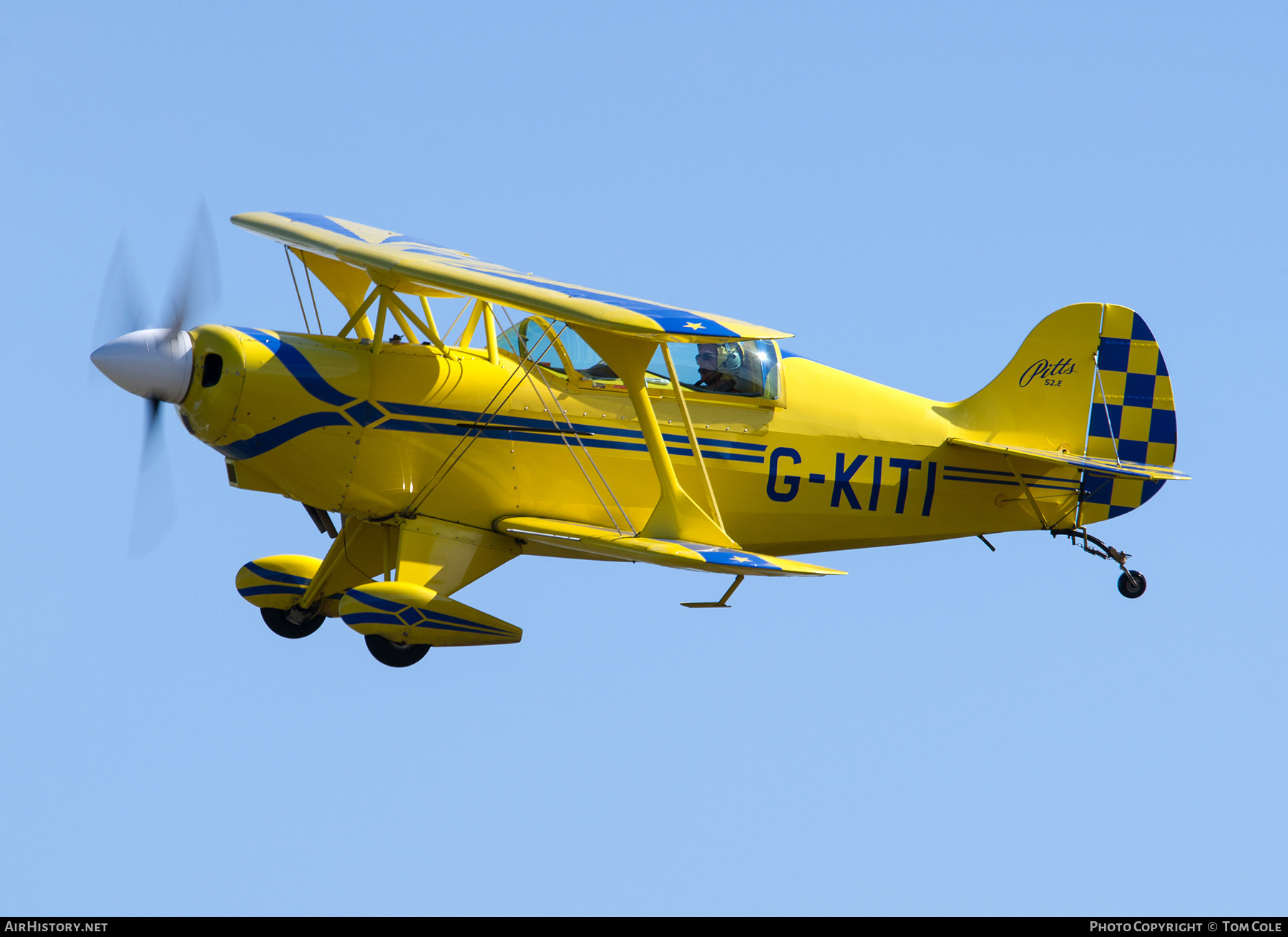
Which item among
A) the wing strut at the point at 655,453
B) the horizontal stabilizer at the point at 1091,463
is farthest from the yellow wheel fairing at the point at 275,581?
the horizontal stabilizer at the point at 1091,463

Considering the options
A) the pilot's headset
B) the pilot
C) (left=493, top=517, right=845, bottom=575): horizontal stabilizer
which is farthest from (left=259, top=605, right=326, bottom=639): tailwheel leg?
the pilot's headset

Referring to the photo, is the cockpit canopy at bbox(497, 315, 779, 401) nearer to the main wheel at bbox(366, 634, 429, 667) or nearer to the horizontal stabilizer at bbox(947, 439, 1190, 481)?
the horizontal stabilizer at bbox(947, 439, 1190, 481)

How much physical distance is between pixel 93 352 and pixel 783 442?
5396mm

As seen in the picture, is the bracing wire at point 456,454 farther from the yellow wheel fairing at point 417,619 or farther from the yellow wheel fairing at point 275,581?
the yellow wheel fairing at point 275,581

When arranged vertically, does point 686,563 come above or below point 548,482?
below

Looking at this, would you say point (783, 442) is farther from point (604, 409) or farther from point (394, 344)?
point (394, 344)

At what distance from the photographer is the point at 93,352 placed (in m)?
12.4

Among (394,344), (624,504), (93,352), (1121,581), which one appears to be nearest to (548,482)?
(624,504)

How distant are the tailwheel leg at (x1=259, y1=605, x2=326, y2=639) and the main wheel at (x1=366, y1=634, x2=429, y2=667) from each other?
1369 millimetres

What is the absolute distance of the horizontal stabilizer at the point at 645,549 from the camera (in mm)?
11773

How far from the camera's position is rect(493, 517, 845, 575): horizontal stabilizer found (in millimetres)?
11773

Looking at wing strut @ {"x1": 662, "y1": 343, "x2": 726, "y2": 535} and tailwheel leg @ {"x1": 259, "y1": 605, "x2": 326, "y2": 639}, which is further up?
wing strut @ {"x1": 662, "y1": 343, "x2": 726, "y2": 535}

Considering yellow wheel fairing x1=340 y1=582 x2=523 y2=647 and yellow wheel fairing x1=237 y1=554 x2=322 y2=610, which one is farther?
yellow wheel fairing x1=237 y1=554 x2=322 y2=610

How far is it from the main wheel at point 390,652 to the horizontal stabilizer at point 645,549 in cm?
117
